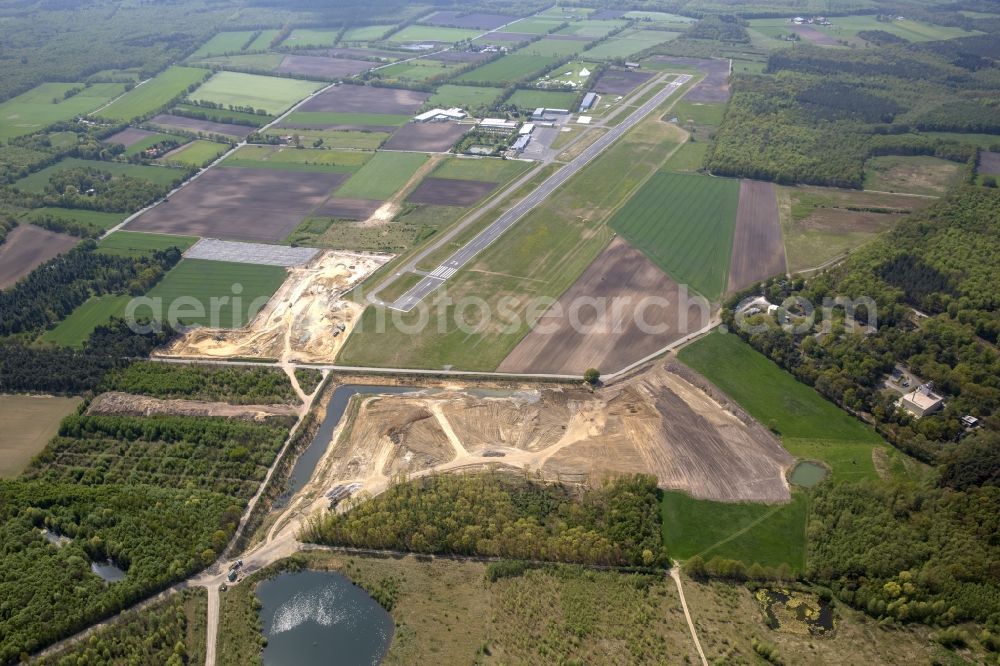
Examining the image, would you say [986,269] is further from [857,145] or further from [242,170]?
[242,170]

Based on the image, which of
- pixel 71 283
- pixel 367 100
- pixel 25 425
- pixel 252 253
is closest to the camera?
pixel 25 425

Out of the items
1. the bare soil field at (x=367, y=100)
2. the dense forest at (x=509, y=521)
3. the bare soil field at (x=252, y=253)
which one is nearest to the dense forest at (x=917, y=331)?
the dense forest at (x=509, y=521)

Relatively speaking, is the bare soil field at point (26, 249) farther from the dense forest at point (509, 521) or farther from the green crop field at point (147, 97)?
the dense forest at point (509, 521)

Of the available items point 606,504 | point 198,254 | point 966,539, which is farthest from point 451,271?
point 966,539

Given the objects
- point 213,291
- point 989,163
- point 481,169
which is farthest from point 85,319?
point 989,163

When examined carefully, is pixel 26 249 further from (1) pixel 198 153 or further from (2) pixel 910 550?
(2) pixel 910 550

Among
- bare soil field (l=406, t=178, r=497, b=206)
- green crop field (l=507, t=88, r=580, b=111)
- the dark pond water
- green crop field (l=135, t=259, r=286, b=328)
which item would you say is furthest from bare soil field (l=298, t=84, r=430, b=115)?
the dark pond water
